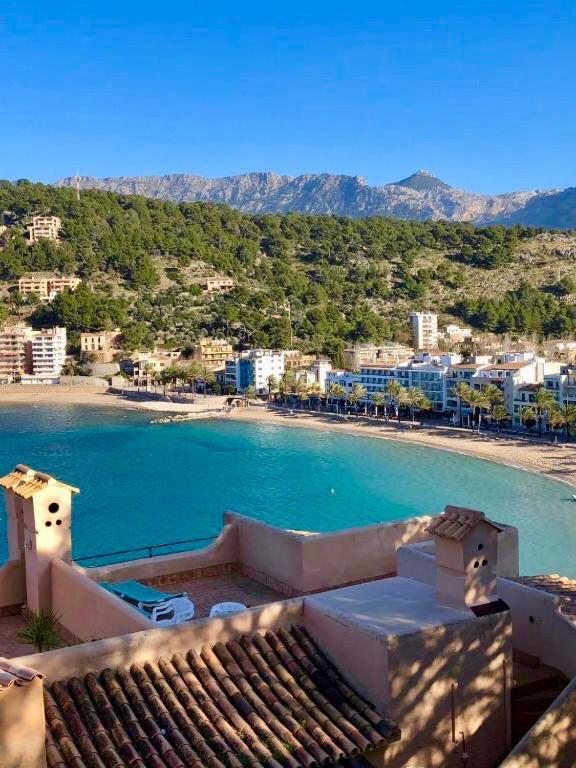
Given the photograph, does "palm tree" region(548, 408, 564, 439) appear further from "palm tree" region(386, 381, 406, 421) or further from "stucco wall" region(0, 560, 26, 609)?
"stucco wall" region(0, 560, 26, 609)

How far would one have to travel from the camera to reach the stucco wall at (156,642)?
4700 millimetres

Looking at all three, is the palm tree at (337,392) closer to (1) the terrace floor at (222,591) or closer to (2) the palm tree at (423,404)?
(2) the palm tree at (423,404)

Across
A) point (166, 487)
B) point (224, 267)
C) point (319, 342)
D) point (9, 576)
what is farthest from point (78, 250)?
point (9, 576)

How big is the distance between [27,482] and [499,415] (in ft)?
162

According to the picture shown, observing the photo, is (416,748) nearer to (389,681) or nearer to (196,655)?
(389,681)

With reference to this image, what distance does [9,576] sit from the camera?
7.61 meters

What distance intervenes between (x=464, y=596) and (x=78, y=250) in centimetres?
10285

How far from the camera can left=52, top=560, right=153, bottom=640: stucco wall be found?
6.00 meters

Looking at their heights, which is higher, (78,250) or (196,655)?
(78,250)

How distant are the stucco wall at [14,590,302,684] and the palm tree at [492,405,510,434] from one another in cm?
5003

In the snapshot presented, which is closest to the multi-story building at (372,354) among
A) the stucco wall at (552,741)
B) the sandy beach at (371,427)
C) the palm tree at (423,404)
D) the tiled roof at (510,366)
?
the sandy beach at (371,427)

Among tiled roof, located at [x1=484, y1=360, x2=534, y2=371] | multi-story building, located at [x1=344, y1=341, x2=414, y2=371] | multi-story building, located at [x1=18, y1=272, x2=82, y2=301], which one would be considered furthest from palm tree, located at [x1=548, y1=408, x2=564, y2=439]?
multi-story building, located at [x1=18, y1=272, x2=82, y2=301]

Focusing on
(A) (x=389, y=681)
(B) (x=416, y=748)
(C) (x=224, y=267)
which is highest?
(C) (x=224, y=267)

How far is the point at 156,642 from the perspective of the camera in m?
5.01
